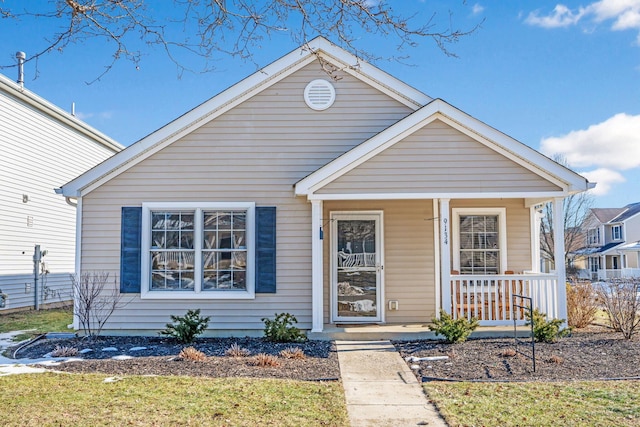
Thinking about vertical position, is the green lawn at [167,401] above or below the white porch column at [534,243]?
below

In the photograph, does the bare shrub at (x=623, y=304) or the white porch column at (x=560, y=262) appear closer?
the white porch column at (x=560, y=262)

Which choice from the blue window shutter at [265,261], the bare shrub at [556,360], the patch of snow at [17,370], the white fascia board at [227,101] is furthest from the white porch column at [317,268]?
the patch of snow at [17,370]

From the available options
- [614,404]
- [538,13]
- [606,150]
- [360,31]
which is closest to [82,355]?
[360,31]

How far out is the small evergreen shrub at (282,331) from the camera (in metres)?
8.34

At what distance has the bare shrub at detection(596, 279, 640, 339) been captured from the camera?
8562 millimetres

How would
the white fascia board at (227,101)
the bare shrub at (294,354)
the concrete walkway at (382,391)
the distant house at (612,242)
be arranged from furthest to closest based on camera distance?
the distant house at (612,242)
the white fascia board at (227,101)
the bare shrub at (294,354)
the concrete walkway at (382,391)

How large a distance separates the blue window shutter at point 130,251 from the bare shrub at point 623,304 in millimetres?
8052

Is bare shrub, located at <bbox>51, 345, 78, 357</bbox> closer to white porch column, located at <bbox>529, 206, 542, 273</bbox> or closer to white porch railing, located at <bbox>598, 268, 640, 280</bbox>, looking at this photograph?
white porch column, located at <bbox>529, 206, 542, 273</bbox>

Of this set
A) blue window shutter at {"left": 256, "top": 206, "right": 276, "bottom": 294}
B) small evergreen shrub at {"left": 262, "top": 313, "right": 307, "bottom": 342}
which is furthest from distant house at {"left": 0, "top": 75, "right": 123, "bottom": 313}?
small evergreen shrub at {"left": 262, "top": 313, "right": 307, "bottom": 342}

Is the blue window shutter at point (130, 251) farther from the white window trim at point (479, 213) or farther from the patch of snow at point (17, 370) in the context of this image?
the white window trim at point (479, 213)

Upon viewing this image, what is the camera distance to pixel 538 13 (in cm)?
786

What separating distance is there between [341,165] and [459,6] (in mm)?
3473

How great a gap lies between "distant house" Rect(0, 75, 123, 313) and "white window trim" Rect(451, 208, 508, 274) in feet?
34.6

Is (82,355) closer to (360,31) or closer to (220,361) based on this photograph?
(220,361)
